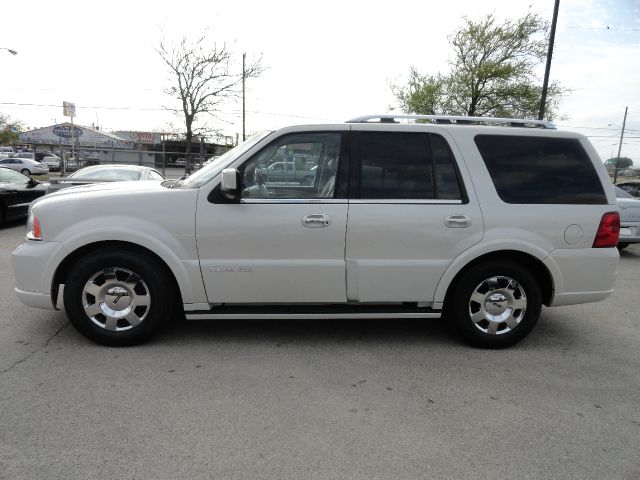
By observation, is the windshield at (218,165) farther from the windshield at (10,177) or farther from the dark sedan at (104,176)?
the windshield at (10,177)

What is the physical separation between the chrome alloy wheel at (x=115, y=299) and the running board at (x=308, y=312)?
0.40 metres

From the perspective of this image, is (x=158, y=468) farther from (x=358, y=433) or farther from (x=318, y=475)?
(x=358, y=433)

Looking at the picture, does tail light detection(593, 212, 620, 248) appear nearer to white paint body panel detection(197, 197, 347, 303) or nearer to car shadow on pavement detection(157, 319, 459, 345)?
car shadow on pavement detection(157, 319, 459, 345)

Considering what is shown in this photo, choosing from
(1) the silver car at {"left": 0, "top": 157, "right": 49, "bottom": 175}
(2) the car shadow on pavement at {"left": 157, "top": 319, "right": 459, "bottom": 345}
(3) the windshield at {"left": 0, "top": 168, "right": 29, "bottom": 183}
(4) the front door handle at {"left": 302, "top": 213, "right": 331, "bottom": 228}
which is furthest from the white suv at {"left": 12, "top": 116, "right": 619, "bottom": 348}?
(1) the silver car at {"left": 0, "top": 157, "right": 49, "bottom": 175}

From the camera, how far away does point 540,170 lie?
395 cm

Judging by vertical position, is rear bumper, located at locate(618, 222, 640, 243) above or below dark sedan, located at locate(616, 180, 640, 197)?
below

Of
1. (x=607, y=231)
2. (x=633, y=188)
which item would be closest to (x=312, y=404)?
(x=607, y=231)

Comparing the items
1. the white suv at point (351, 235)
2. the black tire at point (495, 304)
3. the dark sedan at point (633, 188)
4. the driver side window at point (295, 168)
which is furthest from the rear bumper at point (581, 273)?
the dark sedan at point (633, 188)

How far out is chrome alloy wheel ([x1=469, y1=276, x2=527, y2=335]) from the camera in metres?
3.96

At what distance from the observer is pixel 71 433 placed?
2.60 m

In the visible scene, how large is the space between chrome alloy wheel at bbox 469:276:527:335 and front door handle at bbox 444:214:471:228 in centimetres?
57

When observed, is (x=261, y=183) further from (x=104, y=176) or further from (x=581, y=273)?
(x=104, y=176)

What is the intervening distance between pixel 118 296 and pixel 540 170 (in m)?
3.74

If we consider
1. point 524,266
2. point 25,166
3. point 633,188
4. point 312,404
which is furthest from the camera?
point 25,166
